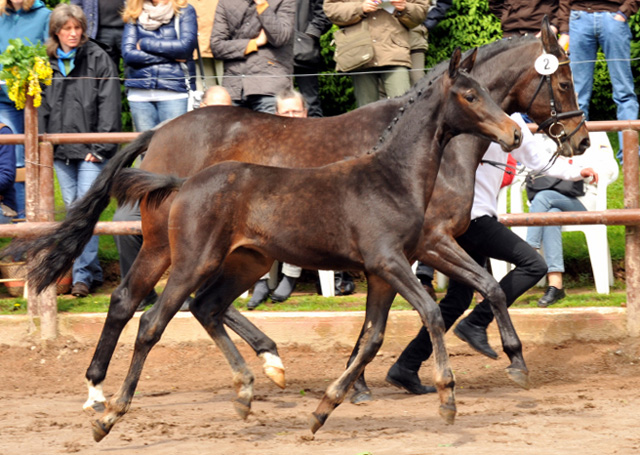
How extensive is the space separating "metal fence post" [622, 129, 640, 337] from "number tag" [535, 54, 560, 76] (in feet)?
4.01

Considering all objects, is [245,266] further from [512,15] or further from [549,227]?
[512,15]

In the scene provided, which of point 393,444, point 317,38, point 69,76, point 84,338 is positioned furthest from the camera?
point 317,38

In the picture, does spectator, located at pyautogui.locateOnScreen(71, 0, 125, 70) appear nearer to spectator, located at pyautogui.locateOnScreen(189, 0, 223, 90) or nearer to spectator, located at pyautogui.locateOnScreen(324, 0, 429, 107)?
spectator, located at pyautogui.locateOnScreen(189, 0, 223, 90)

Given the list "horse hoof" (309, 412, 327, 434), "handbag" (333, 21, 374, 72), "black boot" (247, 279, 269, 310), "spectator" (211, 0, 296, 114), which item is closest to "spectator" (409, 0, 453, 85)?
"handbag" (333, 21, 374, 72)

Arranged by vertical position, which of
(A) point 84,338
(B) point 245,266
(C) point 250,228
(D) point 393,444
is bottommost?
(A) point 84,338

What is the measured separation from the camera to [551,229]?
7.92 meters

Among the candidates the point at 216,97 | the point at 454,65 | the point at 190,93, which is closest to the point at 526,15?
the point at 190,93

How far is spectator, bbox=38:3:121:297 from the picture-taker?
805 cm

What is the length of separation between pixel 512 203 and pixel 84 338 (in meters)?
3.60

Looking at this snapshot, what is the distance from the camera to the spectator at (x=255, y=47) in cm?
805

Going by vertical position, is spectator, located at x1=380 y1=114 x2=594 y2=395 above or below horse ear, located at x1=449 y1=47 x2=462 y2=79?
below

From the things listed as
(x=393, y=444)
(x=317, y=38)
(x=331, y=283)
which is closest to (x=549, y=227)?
(x=331, y=283)

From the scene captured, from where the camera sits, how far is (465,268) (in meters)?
6.09

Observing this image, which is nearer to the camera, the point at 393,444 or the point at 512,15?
the point at 393,444
